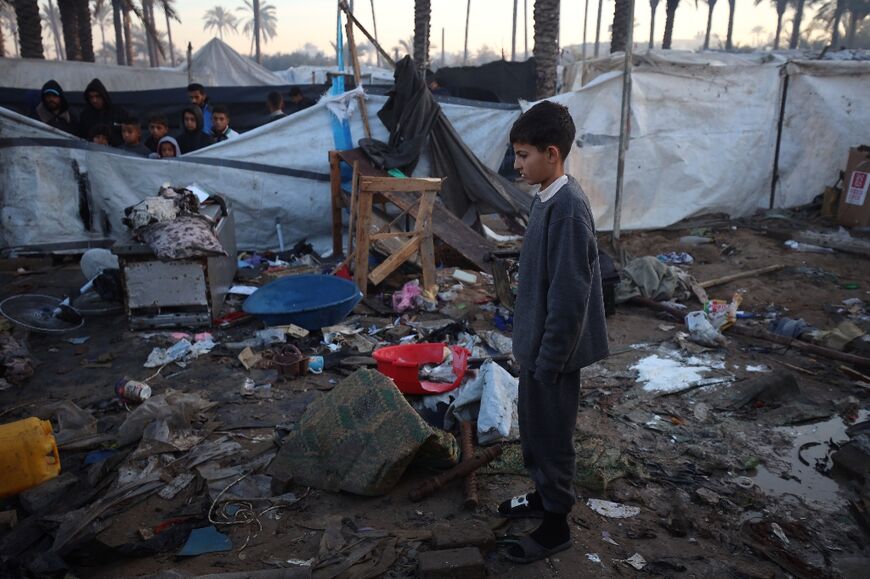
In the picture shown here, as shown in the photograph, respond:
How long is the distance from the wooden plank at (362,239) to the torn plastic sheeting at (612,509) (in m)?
3.53

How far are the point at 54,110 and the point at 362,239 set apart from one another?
5.41 m

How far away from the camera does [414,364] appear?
3918 millimetres

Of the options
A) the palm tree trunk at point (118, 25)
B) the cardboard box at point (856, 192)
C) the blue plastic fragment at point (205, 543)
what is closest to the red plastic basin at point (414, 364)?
the blue plastic fragment at point (205, 543)

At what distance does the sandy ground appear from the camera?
2643 mm

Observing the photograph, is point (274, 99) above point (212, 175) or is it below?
above

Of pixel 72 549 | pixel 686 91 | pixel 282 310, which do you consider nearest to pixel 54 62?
pixel 282 310

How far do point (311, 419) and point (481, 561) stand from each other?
1252mm

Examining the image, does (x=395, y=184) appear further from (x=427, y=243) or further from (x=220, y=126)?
(x=220, y=126)

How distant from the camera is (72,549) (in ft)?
8.60

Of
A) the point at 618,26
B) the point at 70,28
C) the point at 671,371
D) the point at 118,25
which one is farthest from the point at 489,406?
the point at 118,25

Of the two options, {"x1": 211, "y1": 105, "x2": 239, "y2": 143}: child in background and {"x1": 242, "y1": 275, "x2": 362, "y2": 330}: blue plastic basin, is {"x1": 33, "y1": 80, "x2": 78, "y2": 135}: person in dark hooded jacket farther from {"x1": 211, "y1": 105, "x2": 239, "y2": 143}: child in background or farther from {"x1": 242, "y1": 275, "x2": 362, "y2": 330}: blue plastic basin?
{"x1": 242, "y1": 275, "x2": 362, "y2": 330}: blue plastic basin

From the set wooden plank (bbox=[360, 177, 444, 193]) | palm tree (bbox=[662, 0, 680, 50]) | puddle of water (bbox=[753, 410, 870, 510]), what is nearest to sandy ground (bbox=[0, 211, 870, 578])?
puddle of water (bbox=[753, 410, 870, 510])

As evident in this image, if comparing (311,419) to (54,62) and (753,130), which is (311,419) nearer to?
(753,130)

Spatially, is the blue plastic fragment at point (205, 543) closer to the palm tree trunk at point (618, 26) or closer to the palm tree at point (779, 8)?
the palm tree trunk at point (618, 26)
